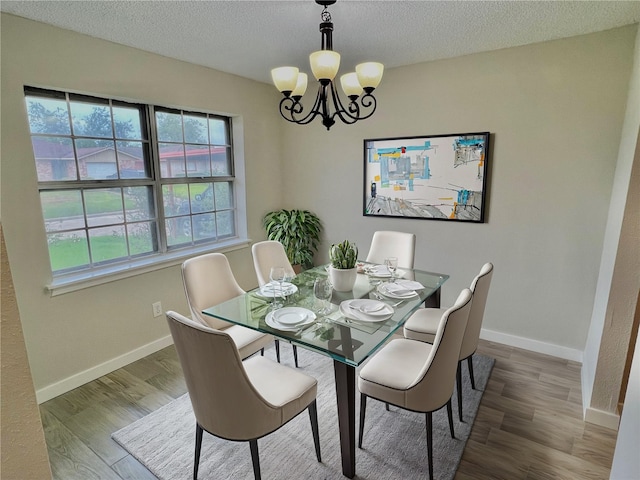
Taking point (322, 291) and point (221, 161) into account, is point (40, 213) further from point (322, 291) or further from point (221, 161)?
point (322, 291)

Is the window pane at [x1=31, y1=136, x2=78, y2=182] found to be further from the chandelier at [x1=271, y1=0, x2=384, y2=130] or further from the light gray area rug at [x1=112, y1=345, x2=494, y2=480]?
the light gray area rug at [x1=112, y1=345, x2=494, y2=480]

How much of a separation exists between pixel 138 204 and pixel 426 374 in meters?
2.60

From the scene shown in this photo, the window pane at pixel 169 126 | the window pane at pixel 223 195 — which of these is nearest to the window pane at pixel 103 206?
the window pane at pixel 169 126

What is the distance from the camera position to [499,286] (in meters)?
3.13

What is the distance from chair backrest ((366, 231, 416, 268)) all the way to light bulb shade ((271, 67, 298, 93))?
162 centimetres

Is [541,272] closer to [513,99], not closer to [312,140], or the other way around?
[513,99]

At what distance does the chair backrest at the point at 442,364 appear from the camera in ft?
5.22

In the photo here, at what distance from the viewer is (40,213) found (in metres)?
2.34

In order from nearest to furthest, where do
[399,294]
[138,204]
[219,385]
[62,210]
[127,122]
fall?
[219,385] → [399,294] → [62,210] → [127,122] → [138,204]

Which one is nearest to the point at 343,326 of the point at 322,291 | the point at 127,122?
the point at 322,291

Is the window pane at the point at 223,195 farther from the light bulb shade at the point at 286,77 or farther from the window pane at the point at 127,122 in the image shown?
the light bulb shade at the point at 286,77

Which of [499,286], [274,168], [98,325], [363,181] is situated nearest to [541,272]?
[499,286]

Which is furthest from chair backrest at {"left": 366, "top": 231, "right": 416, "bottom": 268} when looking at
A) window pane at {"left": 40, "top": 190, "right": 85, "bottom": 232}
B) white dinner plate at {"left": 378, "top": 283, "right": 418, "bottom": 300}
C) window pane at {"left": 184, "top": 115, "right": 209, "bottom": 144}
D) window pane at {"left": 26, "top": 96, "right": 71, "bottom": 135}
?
window pane at {"left": 26, "top": 96, "right": 71, "bottom": 135}

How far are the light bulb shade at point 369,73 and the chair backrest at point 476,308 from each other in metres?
1.21
